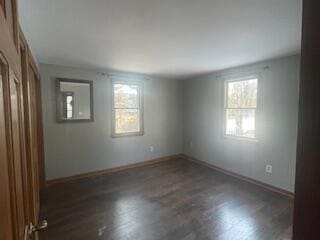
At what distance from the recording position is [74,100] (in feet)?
11.6

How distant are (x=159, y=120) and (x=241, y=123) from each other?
76.7 inches

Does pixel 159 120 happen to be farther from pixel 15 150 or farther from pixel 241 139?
pixel 15 150

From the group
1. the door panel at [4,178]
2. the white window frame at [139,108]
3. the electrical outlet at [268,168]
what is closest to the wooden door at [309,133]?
the door panel at [4,178]

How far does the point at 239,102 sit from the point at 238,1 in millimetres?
2465

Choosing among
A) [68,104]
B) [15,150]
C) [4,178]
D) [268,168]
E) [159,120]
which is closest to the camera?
[4,178]

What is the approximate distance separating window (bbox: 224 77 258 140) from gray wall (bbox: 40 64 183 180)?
4.94ft

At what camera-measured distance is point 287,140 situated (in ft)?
9.82

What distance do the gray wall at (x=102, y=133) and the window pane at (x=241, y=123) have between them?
5.06 feet

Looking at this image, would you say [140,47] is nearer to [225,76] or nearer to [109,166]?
[225,76]

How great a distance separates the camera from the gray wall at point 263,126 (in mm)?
2945

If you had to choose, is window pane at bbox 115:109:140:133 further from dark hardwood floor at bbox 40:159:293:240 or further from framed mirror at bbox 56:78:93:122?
dark hardwood floor at bbox 40:159:293:240

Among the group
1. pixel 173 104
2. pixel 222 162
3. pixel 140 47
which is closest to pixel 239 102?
pixel 222 162

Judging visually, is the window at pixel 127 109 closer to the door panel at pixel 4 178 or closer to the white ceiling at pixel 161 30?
the white ceiling at pixel 161 30

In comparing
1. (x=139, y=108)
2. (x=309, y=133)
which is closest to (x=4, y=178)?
(x=309, y=133)
